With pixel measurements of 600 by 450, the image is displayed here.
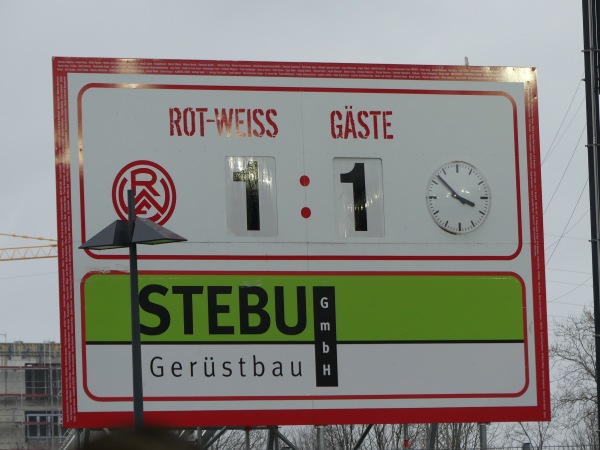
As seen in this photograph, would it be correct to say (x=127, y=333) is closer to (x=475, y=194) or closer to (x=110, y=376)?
(x=110, y=376)

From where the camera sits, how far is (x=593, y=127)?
56.7 feet

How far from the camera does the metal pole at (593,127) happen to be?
17031 millimetres

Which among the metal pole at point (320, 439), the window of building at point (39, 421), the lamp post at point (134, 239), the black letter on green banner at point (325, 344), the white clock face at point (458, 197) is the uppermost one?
the white clock face at point (458, 197)

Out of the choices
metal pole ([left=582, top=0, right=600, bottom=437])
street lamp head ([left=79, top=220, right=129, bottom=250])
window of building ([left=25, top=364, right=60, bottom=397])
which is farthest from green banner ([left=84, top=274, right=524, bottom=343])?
window of building ([left=25, top=364, right=60, bottom=397])

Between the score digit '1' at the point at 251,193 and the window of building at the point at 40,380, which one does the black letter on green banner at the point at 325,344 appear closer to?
the score digit '1' at the point at 251,193

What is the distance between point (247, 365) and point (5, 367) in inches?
3333

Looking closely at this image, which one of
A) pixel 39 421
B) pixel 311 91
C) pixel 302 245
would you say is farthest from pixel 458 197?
pixel 39 421

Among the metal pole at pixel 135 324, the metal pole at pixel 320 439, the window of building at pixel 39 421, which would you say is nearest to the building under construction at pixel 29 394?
the window of building at pixel 39 421

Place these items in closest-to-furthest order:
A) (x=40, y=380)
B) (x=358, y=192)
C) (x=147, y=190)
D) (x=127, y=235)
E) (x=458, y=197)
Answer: (x=127, y=235)
(x=147, y=190)
(x=358, y=192)
(x=458, y=197)
(x=40, y=380)

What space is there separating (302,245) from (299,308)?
29.0 inches

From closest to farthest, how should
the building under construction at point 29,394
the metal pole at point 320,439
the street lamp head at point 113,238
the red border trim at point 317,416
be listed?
the street lamp head at point 113,238
the red border trim at point 317,416
the metal pole at point 320,439
the building under construction at point 29,394

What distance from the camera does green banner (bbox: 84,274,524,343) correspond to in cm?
1504

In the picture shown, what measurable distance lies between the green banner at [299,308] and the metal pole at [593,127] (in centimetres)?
156

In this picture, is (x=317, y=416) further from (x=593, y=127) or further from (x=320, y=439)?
(x=593, y=127)
